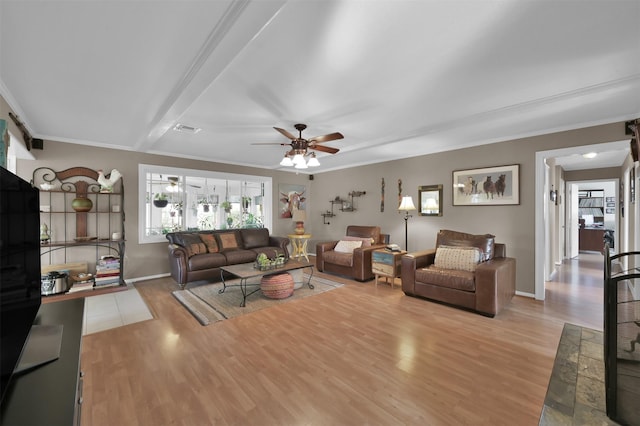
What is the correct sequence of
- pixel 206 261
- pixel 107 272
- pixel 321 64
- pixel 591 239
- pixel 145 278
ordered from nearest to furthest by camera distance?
pixel 321 64 < pixel 107 272 < pixel 206 261 < pixel 145 278 < pixel 591 239

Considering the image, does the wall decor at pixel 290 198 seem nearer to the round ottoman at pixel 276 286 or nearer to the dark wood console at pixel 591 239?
the round ottoman at pixel 276 286

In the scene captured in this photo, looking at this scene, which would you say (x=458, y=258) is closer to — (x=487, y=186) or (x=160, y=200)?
(x=487, y=186)

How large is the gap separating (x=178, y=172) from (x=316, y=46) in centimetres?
443

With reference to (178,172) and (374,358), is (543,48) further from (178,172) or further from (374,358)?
(178,172)

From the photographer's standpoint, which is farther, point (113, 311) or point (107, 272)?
point (107, 272)

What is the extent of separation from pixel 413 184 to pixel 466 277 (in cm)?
238

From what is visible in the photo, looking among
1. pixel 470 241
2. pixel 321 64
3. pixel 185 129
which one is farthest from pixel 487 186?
pixel 185 129

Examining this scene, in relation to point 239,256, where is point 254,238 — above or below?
above

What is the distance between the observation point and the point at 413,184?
522 centimetres

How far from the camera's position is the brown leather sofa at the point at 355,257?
4652 millimetres

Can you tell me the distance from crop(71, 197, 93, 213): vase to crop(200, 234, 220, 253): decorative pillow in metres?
1.73

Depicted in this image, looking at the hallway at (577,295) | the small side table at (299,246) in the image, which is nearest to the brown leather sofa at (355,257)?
the small side table at (299,246)

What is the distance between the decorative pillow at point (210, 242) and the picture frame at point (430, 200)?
13.0 feet

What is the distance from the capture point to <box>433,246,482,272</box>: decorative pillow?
3.49 m
